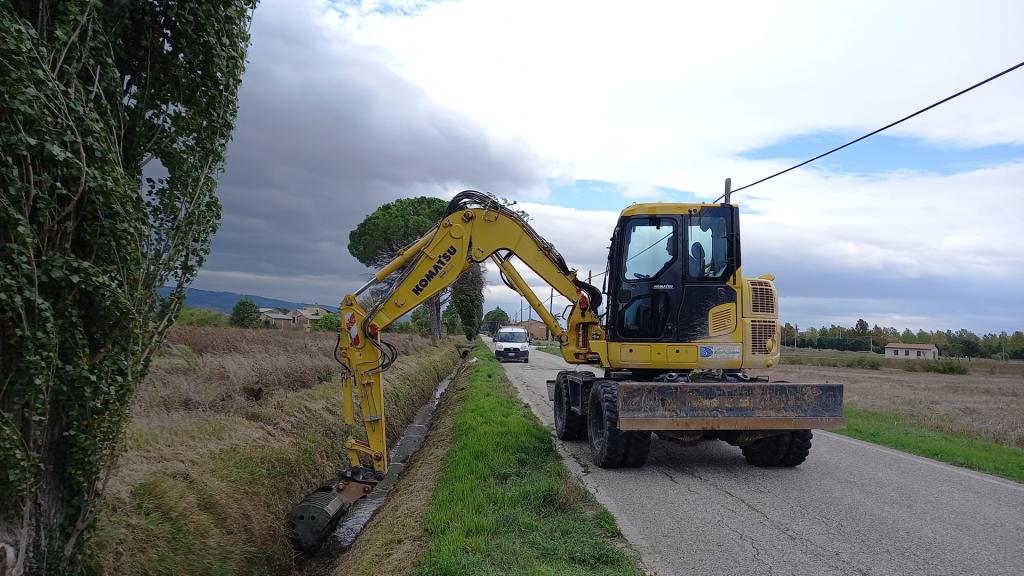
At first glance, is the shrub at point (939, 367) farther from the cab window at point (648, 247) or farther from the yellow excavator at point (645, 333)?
the cab window at point (648, 247)

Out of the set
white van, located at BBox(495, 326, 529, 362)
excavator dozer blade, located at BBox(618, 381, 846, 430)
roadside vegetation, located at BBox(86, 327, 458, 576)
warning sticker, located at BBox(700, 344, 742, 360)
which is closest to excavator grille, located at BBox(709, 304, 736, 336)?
warning sticker, located at BBox(700, 344, 742, 360)

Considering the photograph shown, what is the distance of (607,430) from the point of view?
25.0 ft

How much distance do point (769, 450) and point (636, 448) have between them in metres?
1.83

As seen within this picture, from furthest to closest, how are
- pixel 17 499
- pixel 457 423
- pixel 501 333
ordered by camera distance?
1. pixel 501 333
2. pixel 457 423
3. pixel 17 499

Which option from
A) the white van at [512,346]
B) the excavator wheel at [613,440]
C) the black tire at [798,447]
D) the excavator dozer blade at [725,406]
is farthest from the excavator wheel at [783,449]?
the white van at [512,346]

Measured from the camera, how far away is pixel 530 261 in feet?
28.6

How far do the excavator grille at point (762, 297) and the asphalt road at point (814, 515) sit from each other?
2045 mm

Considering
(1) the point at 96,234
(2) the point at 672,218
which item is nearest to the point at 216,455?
(1) the point at 96,234

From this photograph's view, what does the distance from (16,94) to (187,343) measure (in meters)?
13.0

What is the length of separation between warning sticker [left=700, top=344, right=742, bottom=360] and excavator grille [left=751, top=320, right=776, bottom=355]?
0.24 metres

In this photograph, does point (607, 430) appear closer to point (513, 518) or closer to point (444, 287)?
point (513, 518)

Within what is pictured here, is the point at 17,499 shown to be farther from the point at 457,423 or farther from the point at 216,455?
the point at 457,423

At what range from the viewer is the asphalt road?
4777mm

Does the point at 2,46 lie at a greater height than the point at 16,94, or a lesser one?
greater
